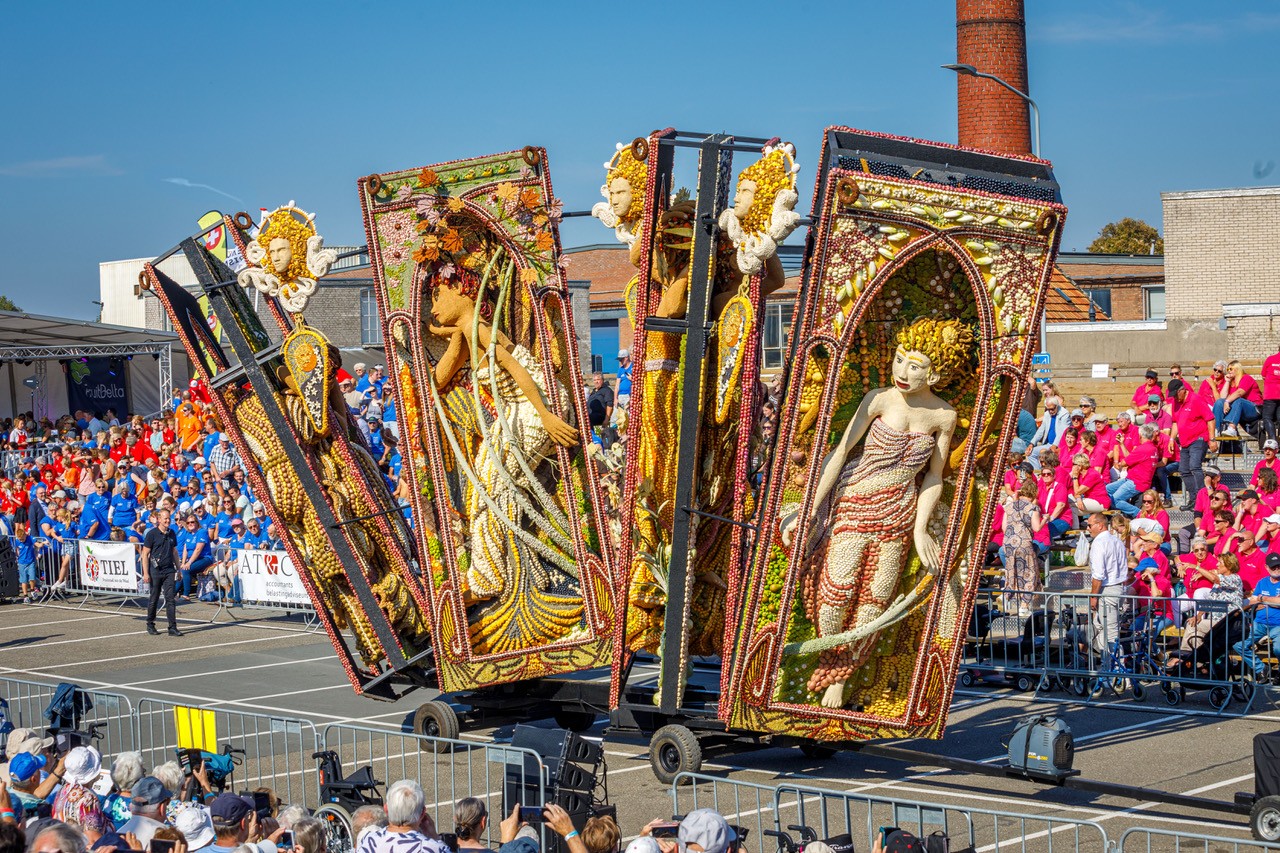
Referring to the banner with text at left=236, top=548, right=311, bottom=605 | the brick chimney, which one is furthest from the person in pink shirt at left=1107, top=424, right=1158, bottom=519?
the brick chimney

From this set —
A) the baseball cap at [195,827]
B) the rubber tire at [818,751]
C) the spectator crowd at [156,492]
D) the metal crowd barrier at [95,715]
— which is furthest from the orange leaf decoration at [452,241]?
the spectator crowd at [156,492]

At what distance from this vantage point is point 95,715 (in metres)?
13.7

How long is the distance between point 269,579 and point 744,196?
38.7ft

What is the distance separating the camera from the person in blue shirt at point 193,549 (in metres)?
20.8

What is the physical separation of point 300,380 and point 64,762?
4.55 meters

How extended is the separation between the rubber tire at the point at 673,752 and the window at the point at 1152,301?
3615 centimetres

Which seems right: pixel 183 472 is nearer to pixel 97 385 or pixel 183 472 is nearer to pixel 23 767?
pixel 97 385

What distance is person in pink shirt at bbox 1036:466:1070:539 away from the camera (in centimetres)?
1610

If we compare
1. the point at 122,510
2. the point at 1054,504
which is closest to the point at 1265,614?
the point at 1054,504

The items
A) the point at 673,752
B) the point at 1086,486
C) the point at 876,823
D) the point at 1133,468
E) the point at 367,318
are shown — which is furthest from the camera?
the point at 367,318

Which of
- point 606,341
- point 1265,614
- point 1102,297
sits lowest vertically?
point 1265,614

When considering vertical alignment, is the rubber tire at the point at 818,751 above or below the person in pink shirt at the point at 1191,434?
below

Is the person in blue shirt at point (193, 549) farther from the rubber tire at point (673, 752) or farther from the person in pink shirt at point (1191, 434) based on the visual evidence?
the person in pink shirt at point (1191, 434)

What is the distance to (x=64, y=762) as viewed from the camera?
316 inches
